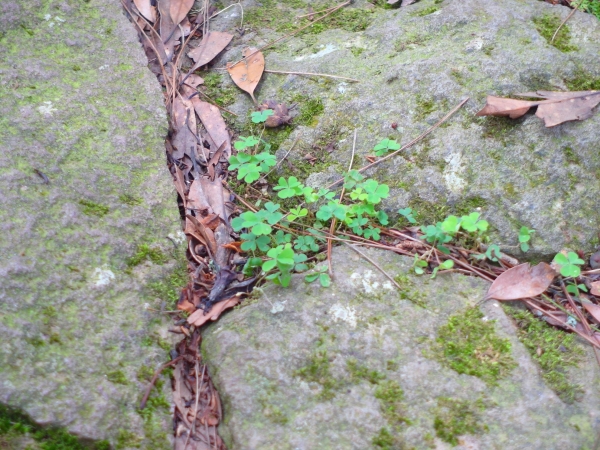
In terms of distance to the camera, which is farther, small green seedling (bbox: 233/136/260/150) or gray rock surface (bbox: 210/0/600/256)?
small green seedling (bbox: 233/136/260/150)

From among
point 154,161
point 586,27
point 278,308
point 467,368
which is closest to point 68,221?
point 154,161

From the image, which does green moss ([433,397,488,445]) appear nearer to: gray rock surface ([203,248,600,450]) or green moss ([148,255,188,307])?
gray rock surface ([203,248,600,450])

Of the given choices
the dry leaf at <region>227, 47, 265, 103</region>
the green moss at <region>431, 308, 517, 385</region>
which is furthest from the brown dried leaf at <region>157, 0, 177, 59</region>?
the green moss at <region>431, 308, 517, 385</region>

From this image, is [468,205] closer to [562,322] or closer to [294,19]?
[562,322]

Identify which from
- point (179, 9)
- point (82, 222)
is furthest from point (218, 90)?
point (82, 222)

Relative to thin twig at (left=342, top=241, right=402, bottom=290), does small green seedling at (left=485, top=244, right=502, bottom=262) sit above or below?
below
